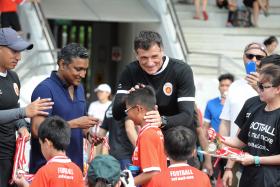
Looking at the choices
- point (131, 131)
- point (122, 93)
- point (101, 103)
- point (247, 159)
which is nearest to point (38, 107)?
point (122, 93)

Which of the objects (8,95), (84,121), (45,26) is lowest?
(84,121)

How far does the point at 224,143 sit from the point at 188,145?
1.39 metres

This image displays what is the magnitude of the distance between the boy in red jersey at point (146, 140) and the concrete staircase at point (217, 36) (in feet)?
40.6

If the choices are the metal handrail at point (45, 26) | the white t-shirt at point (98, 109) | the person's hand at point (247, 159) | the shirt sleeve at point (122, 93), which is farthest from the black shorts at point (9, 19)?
the person's hand at point (247, 159)

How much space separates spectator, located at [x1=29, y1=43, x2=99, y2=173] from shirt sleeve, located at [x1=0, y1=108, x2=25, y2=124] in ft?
0.40

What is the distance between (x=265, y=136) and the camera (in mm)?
6863

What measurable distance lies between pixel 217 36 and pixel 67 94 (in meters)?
14.3

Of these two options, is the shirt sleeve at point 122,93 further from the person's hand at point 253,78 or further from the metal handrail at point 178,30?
the metal handrail at point 178,30

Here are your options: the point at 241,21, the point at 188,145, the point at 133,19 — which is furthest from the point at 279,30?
the point at 188,145

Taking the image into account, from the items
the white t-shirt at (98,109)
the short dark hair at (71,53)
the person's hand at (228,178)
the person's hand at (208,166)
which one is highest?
the short dark hair at (71,53)

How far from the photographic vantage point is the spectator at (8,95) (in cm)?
734

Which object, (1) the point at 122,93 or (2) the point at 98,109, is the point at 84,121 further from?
(2) the point at 98,109

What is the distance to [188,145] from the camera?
615cm

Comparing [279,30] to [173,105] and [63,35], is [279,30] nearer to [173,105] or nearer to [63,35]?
[63,35]
